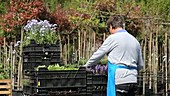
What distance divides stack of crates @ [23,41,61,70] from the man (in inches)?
A: 158

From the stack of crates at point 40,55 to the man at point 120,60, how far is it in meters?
4.01

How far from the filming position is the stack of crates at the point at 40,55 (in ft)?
30.3

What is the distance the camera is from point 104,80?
8.77 m

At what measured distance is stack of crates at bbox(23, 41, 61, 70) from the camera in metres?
9.23

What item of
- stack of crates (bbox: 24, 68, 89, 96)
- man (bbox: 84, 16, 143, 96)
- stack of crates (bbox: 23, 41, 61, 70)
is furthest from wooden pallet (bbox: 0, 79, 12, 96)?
man (bbox: 84, 16, 143, 96)

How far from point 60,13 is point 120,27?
398 inches

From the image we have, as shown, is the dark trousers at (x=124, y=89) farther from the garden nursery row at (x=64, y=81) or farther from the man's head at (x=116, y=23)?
the garden nursery row at (x=64, y=81)

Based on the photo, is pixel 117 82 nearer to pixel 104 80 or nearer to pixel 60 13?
pixel 104 80

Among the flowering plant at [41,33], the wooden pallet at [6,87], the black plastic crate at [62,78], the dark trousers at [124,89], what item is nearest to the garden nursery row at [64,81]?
the black plastic crate at [62,78]

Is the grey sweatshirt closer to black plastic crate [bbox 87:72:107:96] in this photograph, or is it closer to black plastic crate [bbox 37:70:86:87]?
black plastic crate [bbox 37:70:86:87]

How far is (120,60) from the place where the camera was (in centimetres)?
518

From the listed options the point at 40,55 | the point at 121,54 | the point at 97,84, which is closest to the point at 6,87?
the point at 40,55

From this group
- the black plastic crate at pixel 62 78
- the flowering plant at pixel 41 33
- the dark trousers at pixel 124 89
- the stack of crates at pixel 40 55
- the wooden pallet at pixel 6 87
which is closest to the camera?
the dark trousers at pixel 124 89

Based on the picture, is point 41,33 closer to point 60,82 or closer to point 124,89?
point 60,82
